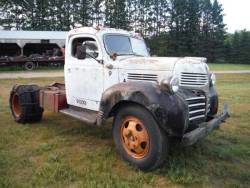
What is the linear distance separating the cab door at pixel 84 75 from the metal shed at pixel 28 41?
21647mm

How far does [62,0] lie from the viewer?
48.4m

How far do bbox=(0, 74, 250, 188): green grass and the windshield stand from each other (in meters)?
1.73

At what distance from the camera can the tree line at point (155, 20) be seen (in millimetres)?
46750

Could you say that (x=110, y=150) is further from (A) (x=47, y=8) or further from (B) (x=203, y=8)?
(B) (x=203, y=8)

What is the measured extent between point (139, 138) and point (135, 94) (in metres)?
0.64

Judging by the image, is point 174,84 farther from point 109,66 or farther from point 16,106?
point 16,106

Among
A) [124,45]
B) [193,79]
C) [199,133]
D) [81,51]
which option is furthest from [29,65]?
[199,133]

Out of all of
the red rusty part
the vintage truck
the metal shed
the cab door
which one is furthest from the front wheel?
the metal shed

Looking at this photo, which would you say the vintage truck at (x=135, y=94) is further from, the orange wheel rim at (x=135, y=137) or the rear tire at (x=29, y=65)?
the rear tire at (x=29, y=65)

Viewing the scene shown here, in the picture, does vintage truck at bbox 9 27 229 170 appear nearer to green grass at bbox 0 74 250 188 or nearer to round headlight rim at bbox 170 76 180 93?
round headlight rim at bbox 170 76 180 93

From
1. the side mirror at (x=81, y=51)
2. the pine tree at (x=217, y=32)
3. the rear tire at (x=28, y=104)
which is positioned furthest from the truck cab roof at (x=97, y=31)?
the pine tree at (x=217, y=32)

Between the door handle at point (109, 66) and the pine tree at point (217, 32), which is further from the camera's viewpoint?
the pine tree at point (217, 32)

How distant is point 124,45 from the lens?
6105mm

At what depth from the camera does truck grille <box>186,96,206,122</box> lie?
4.86 metres
